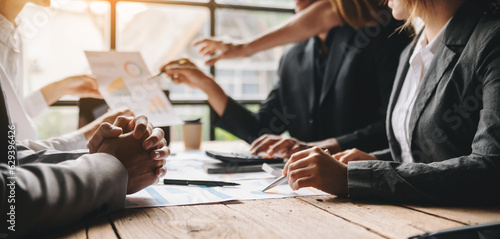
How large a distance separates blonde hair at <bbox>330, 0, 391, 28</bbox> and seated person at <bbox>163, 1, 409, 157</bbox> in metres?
0.04

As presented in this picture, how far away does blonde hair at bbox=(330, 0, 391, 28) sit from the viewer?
5.85ft

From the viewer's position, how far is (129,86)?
5.44 ft

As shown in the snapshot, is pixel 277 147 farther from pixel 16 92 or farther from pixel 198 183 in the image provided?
pixel 16 92

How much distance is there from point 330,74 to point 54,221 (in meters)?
1.49

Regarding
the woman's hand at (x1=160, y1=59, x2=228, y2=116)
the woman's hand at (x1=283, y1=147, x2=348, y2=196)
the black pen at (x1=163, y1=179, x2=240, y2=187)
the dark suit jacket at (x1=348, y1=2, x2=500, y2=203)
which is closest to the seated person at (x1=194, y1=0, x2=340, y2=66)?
the woman's hand at (x1=160, y1=59, x2=228, y2=116)

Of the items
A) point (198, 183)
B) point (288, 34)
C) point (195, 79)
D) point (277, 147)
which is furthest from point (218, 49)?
point (198, 183)

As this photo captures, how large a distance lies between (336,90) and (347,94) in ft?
0.20

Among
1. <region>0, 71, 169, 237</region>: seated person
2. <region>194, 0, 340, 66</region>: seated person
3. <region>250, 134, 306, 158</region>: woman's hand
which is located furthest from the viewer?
<region>194, 0, 340, 66</region>: seated person

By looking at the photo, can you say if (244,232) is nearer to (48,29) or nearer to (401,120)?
(401,120)

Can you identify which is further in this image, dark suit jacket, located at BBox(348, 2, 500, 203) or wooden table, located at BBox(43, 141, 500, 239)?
dark suit jacket, located at BBox(348, 2, 500, 203)

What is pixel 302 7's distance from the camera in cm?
213

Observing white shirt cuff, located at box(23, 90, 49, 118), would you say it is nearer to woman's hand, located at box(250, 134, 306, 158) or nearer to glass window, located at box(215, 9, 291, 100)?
woman's hand, located at box(250, 134, 306, 158)

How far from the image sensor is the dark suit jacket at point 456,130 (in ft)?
2.66

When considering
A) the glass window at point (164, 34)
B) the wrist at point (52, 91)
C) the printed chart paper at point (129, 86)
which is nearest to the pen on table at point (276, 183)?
the printed chart paper at point (129, 86)
